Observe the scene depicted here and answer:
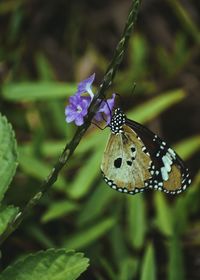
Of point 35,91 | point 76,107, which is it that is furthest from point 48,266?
point 35,91

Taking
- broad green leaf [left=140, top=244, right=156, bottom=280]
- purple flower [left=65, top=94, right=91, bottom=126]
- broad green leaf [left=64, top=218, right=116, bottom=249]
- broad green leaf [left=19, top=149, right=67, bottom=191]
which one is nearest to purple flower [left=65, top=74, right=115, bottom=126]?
purple flower [left=65, top=94, right=91, bottom=126]

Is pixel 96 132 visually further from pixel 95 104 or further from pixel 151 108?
pixel 95 104

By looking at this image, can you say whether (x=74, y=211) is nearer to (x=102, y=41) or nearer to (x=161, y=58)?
(x=161, y=58)

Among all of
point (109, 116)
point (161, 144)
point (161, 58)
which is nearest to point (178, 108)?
point (161, 58)

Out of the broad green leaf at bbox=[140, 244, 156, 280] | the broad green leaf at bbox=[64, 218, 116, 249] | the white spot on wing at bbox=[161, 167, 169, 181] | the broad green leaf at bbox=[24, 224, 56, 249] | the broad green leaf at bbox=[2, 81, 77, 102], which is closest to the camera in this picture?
the white spot on wing at bbox=[161, 167, 169, 181]

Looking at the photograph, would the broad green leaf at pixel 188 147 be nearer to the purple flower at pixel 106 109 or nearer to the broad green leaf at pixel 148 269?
the broad green leaf at pixel 148 269

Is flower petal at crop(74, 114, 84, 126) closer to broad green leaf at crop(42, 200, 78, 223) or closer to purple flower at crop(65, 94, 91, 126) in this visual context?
purple flower at crop(65, 94, 91, 126)
